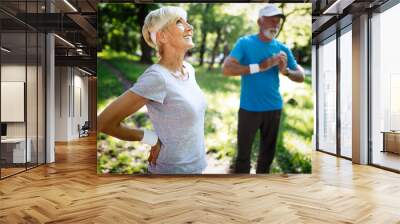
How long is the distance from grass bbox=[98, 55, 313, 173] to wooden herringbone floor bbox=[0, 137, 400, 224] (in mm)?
325

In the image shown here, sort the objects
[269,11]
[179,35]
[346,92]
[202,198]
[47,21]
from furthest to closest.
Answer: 1. [346,92]
2. [47,21]
3. [269,11]
4. [179,35]
5. [202,198]

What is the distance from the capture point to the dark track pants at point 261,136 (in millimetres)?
5684

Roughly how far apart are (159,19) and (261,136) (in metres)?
2.09

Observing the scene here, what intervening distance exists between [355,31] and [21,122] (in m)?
6.24

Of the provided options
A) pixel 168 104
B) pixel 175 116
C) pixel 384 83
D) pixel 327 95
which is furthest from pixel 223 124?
pixel 327 95

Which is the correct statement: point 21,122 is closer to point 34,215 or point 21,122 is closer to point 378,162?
point 34,215

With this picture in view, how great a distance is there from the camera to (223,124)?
571 cm

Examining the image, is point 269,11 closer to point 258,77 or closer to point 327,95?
point 258,77

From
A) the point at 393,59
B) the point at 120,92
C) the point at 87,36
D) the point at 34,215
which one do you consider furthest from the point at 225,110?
the point at 87,36

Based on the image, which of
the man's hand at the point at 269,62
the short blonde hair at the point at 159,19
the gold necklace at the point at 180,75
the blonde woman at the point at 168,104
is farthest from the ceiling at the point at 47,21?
the man's hand at the point at 269,62

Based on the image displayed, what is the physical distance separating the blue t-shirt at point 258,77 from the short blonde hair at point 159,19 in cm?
90

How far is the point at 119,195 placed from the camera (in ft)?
16.2

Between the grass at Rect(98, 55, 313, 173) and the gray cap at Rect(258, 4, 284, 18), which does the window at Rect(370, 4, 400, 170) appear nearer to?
the grass at Rect(98, 55, 313, 173)

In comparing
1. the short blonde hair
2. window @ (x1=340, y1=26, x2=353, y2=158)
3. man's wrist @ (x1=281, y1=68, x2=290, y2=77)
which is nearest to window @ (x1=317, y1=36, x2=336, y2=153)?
window @ (x1=340, y1=26, x2=353, y2=158)
